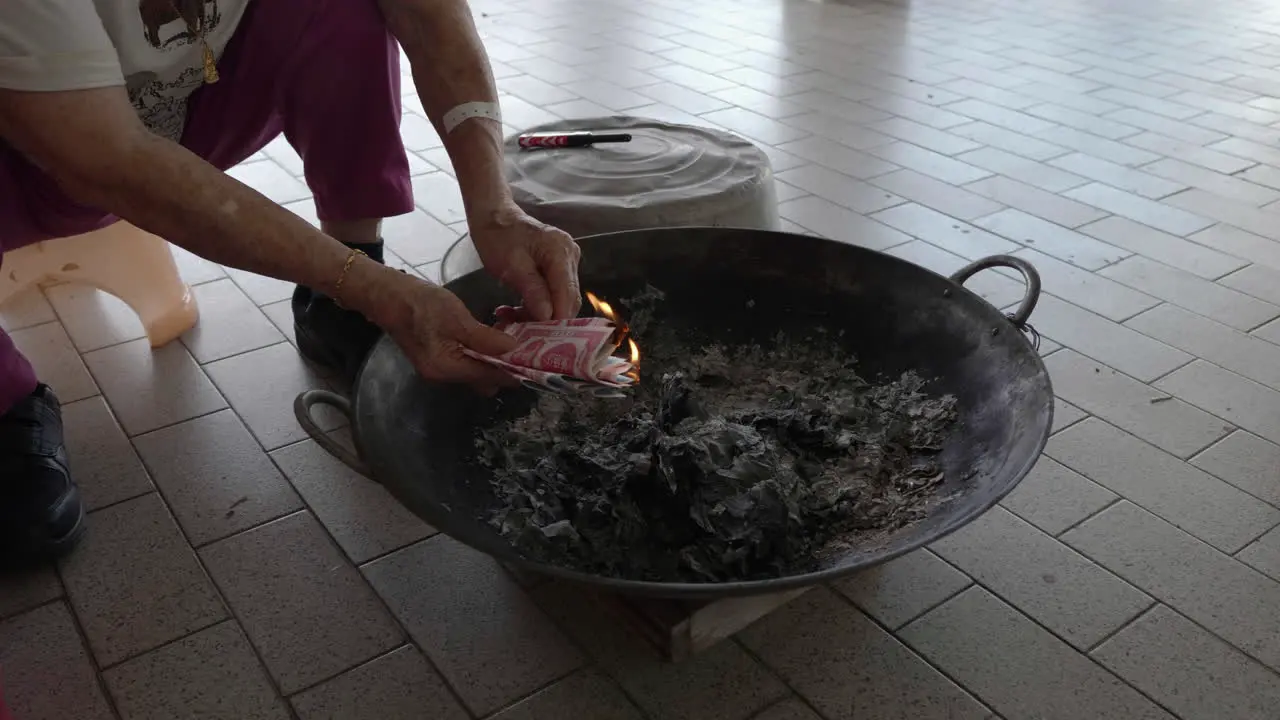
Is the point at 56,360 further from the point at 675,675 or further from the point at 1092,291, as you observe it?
the point at 1092,291

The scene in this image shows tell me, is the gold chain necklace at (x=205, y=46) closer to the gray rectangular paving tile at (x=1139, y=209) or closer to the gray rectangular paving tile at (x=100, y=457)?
the gray rectangular paving tile at (x=100, y=457)

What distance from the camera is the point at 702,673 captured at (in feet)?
3.80

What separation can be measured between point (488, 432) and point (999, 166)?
177cm

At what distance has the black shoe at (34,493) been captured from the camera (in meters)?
1.26

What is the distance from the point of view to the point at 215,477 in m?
1.47

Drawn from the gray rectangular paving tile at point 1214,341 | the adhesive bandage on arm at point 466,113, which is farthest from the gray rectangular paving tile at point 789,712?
the gray rectangular paving tile at point 1214,341

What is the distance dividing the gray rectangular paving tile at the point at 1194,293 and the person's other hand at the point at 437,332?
1.44 metres

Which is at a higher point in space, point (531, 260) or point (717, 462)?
point (531, 260)

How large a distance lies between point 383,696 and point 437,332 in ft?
1.38

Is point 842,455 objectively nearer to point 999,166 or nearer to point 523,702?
point 523,702

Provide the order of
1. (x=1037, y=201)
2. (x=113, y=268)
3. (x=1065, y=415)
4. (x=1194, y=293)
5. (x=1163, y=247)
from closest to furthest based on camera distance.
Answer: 1. (x=1065, y=415)
2. (x=113, y=268)
3. (x=1194, y=293)
4. (x=1163, y=247)
5. (x=1037, y=201)

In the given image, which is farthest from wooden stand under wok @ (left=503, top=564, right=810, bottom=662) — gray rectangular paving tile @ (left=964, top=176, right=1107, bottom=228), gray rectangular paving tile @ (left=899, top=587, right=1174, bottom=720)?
gray rectangular paving tile @ (left=964, top=176, right=1107, bottom=228)

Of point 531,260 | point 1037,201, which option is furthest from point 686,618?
point 1037,201

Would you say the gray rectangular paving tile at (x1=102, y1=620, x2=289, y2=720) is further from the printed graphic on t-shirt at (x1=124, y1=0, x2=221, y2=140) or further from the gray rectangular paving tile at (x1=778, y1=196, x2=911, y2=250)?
the gray rectangular paving tile at (x1=778, y1=196, x2=911, y2=250)
